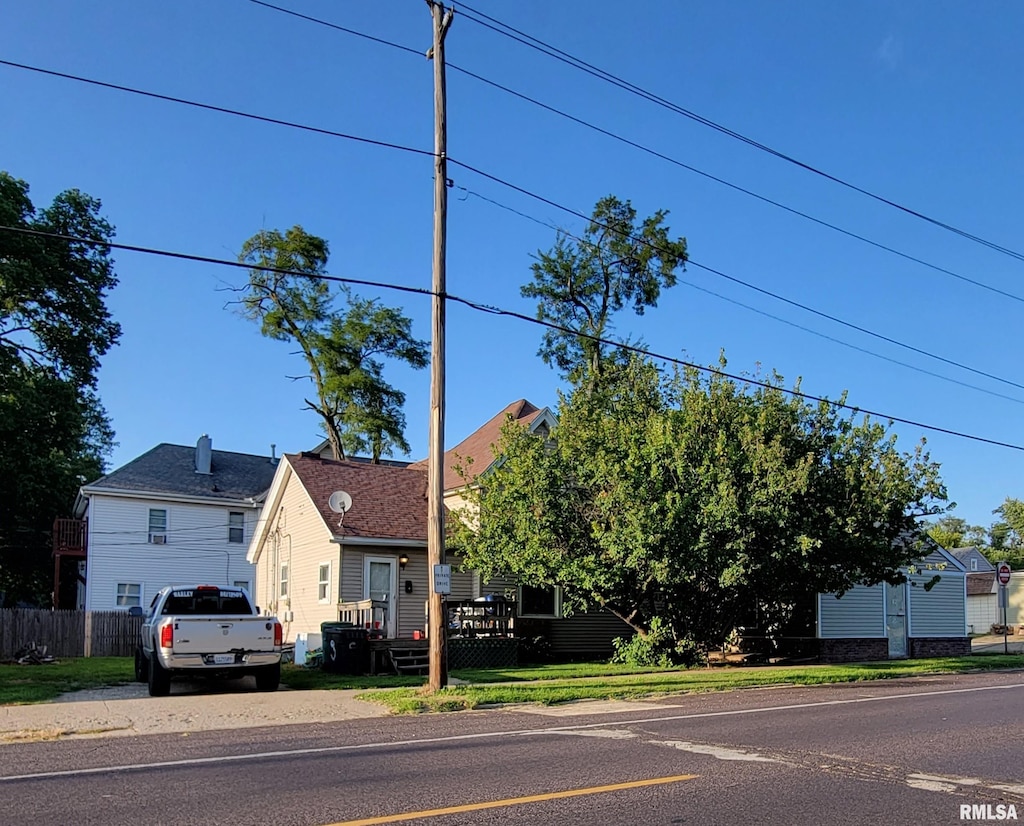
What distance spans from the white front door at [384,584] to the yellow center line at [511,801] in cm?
1622

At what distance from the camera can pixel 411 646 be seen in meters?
20.1

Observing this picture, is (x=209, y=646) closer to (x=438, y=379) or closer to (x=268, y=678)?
(x=268, y=678)

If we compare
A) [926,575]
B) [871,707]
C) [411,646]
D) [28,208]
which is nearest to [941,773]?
[871,707]

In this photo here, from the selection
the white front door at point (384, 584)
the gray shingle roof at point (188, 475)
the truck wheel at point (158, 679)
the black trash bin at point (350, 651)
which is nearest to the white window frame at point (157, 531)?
the gray shingle roof at point (188, 475)

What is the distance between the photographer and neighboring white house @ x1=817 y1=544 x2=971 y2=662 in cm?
2742

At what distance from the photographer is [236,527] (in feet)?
138

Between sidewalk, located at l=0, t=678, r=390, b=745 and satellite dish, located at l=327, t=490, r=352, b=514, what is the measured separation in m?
7.28

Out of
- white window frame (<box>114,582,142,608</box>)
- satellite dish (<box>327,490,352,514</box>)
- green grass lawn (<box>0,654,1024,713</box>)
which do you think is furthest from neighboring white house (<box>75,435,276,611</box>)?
satellite dish (<box>327,490,352,514</box>)

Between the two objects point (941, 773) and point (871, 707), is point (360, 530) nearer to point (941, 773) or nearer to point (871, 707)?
point (871, 707)

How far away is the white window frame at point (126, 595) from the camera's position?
39031 mm

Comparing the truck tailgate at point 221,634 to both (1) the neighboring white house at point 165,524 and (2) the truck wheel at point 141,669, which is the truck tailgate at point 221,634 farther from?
(1) the neighboring white house at point 165,524

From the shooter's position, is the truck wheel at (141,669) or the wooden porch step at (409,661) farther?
the wooden porch step at (409,661)

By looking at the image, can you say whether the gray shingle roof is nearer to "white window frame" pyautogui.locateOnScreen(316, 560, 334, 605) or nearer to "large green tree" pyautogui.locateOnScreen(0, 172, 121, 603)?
"large green tree" pyautogui.locateOnScreen(0, 172, 121, 603)

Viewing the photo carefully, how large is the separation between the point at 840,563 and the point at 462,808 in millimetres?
16131
